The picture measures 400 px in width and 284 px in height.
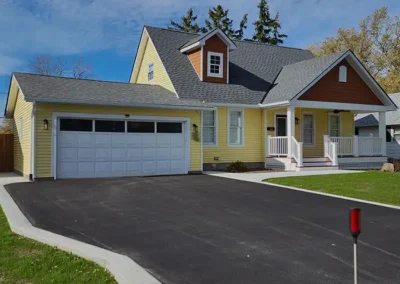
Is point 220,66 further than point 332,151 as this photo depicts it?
Yes

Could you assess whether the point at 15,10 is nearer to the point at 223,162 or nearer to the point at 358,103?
the point at 223,162

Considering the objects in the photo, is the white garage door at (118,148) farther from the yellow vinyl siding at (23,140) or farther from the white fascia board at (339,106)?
the white fascia board at (339,106)

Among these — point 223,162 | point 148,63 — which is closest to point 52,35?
point 148,63

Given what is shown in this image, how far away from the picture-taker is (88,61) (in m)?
42.1

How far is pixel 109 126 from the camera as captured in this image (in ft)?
50.8

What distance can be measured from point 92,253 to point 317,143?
18004 mm

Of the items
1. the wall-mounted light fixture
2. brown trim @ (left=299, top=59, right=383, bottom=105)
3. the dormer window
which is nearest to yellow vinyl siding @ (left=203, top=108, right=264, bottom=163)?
brown trim @ (left=299, top=59, right=383, bottom=105)

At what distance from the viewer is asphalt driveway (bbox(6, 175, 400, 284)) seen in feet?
16.0

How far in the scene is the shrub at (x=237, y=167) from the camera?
18288 mm

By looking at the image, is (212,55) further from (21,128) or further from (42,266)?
(42,266)

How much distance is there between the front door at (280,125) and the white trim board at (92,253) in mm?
14734

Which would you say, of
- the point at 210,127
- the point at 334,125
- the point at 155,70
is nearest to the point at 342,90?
the point at 334,125

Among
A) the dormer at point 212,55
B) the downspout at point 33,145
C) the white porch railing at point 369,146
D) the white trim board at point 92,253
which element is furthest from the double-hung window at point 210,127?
the white trim board at point 92,253

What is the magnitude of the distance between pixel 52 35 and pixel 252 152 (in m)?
18.3
